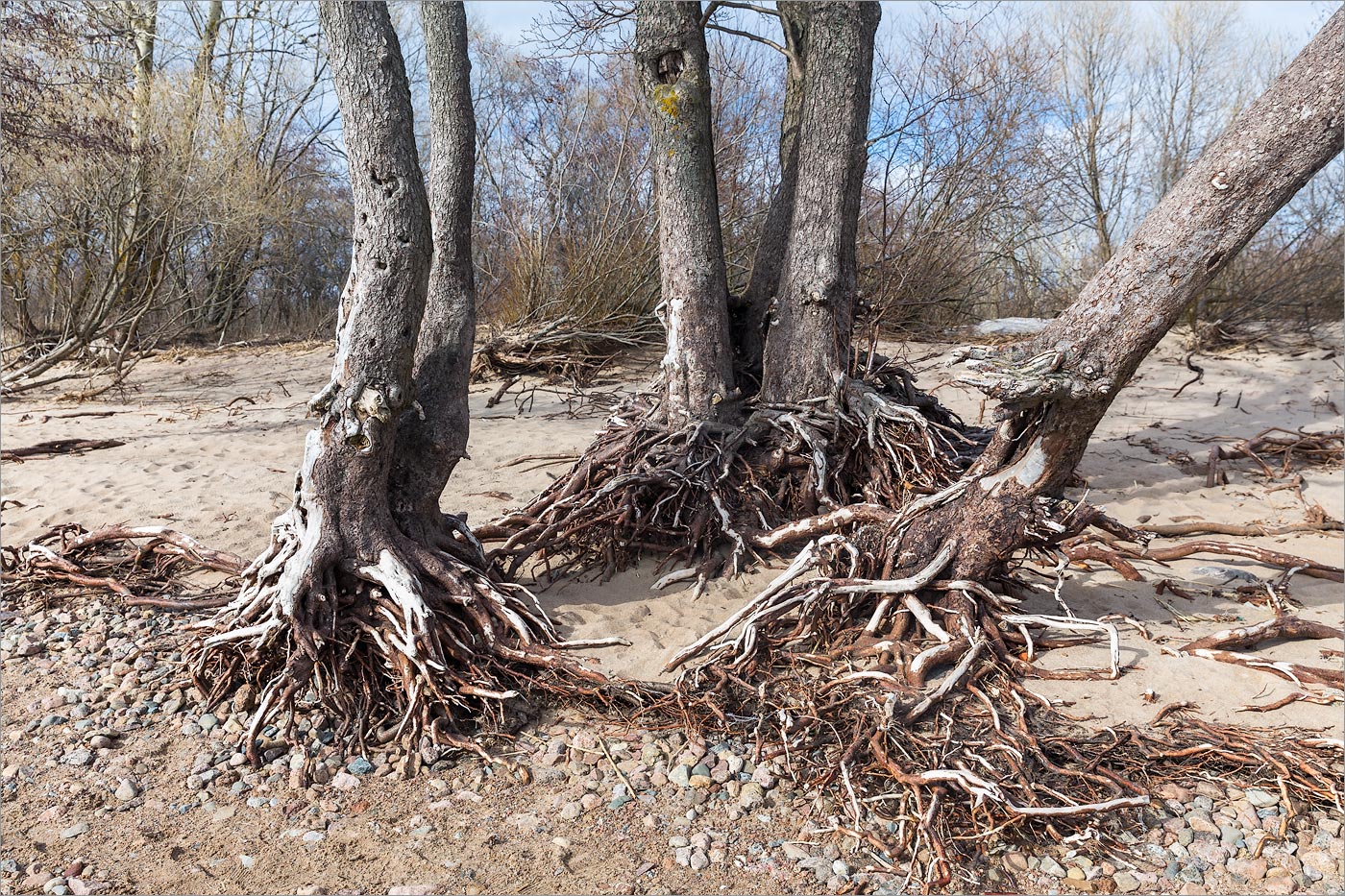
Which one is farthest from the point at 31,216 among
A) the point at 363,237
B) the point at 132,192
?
the point at 363,237

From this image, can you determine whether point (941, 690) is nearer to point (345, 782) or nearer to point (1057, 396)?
point (1057, 396)

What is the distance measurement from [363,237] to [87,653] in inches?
97.5

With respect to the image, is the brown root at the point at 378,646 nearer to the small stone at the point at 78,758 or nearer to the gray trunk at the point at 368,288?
the gray trunk at the point at 368,288

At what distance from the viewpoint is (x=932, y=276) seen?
10500mm

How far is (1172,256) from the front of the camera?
3674 mm

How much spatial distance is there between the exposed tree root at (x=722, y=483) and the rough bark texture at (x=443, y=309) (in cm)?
78

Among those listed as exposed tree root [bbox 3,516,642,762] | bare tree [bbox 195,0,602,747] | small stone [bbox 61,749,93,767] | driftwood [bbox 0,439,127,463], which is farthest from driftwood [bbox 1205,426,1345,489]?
driftwood [bbox 0,439,127,463]

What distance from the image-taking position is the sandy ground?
3838 mm

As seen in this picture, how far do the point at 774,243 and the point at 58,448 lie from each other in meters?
5.84

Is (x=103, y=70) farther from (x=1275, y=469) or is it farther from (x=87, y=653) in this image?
(x=1275, y=469)

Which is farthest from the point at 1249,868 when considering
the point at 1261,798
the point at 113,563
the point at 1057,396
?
the point at 113,563

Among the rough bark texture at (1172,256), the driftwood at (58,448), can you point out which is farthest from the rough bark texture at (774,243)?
the driftwood at (58,448)

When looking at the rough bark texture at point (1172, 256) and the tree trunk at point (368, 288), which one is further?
the tree trunk at point (368, 288)

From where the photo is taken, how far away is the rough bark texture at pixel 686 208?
18.2 feet
